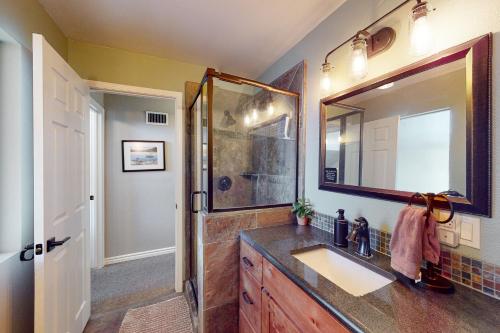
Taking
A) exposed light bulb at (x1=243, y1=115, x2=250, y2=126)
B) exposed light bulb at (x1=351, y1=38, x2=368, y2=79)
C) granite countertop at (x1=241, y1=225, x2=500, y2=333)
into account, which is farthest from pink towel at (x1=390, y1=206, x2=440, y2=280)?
exposed light bulb at (x1=243, y1=115, x2=250, y2=126)

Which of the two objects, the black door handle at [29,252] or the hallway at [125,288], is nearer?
the black door handle at [29,252]

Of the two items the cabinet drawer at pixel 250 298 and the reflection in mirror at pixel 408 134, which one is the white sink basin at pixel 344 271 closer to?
the cabinet drawer at pixel 250 298

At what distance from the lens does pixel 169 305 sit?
6.29ft

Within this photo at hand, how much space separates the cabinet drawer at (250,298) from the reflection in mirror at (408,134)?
2.80 ft

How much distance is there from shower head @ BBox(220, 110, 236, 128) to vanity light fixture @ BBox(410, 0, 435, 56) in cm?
128

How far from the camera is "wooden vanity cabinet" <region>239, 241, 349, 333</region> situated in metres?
0.74

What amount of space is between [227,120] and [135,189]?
73.7 inches

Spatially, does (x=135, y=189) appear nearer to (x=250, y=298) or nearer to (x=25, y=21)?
(x=25, y=21)

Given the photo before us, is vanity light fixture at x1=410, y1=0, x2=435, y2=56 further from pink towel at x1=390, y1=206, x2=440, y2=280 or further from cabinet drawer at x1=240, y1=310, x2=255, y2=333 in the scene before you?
cabinet drawer at x1=240, y1=310, x2=255, y2=333

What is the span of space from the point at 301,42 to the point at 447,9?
1.02m

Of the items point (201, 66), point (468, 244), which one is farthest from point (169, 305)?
point (201, 66)

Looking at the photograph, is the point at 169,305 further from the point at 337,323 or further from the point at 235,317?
the point at 337,323

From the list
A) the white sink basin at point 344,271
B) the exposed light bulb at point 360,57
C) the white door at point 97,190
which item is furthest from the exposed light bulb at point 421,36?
the white door at point 97,190

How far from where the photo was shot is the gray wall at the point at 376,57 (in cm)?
74
